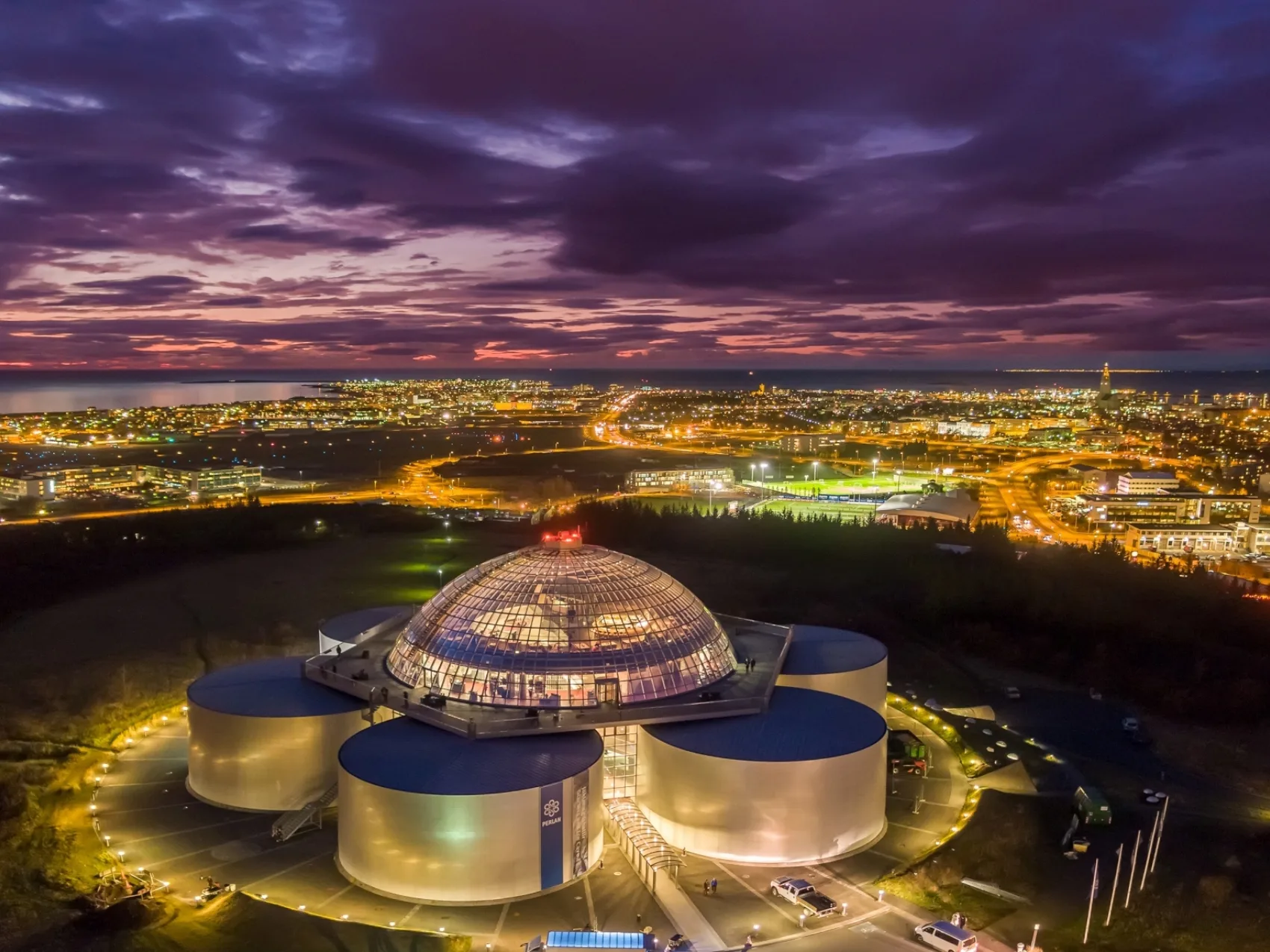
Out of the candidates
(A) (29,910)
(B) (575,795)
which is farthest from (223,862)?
(B) (575,795)

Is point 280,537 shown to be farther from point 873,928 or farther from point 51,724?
point 873,928

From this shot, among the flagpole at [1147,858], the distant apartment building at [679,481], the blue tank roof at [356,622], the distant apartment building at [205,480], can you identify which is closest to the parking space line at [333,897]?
the blue tank roof at [356,622]

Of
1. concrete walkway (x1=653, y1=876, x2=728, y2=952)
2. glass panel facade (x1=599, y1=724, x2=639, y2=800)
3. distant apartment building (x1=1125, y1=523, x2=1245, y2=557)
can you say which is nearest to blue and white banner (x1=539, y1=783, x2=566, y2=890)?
concrete walkway (x1=653, y1=876, x2=728, y2=952)

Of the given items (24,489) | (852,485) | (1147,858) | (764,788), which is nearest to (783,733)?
(764,788)

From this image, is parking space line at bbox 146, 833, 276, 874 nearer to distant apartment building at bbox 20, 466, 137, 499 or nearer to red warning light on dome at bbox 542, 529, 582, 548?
red warning light on dome at bbox 542, 529, 582, 548

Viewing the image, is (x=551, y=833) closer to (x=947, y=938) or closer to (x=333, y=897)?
(x=333, y=897)

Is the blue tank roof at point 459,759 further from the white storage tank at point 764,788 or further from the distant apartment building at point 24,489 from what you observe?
the distant apartment building at point 24,489

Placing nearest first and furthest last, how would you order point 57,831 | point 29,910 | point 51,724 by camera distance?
point 29,910, point 57,831, point 51,724
